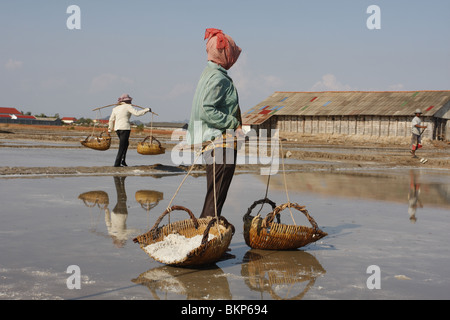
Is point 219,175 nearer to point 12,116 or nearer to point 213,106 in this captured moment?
point 213,106

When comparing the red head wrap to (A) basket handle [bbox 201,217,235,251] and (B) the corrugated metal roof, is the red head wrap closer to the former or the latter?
(A) basket handle [bbox 201,217,235,251]

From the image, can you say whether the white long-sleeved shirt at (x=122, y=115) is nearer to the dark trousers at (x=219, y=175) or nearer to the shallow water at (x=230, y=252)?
the shallow water at (x=230, y=252)

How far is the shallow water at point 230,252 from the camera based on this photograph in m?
4.22

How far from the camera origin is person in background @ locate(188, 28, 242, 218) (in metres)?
5.72

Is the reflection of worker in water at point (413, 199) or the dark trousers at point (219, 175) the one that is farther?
the reflection of worker in water at point (413, 199)

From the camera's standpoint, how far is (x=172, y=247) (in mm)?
5395

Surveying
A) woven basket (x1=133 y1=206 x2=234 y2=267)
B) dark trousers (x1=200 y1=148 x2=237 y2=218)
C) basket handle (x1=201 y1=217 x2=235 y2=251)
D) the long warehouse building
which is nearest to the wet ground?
woven basket (x1=133 y1=206 x2=234 y2=267)

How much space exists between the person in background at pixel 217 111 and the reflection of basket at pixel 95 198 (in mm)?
2795

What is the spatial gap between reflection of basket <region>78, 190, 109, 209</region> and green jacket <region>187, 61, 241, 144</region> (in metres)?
2.85

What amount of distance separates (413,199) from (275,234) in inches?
208

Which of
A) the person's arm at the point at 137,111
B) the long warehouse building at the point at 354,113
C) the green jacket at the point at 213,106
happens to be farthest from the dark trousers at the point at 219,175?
the long warehouse building at the point at 354,113

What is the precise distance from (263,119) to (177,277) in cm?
5040
